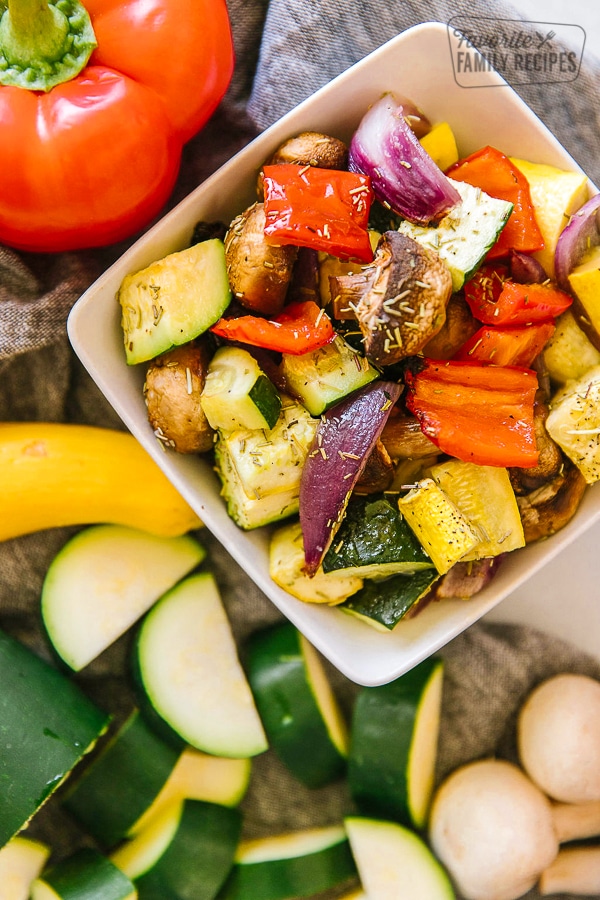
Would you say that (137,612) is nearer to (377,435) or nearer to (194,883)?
(194,883)

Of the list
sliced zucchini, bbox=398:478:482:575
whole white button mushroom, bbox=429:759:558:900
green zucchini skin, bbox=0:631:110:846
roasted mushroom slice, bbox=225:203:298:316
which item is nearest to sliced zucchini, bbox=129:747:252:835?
green zucchini skin, bbox=0:631:110:846

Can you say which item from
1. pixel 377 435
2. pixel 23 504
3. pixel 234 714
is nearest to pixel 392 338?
pixel 377 435

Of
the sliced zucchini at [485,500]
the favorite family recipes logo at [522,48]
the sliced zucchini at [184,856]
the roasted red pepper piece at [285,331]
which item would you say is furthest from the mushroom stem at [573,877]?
the favorite family recipes logo at [522,48]

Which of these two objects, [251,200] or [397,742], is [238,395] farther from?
[397,742]

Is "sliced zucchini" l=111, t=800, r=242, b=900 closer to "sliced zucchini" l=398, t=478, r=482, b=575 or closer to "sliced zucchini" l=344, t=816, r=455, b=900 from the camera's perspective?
"sliced zucchini" l=344, t=816, r=455, b=900

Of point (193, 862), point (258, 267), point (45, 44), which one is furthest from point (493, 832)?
point (45, 44)

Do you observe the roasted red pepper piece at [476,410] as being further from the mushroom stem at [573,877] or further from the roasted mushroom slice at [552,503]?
the mushroom stem at [573,877]
